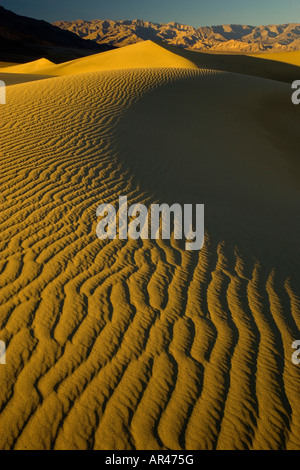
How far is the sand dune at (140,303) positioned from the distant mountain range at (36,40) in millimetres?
64773

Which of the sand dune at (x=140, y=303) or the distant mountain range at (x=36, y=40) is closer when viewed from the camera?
the sand dune at (x=140, y=303)

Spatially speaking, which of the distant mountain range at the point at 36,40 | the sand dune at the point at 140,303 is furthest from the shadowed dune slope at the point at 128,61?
the distant mountain range at the point at 36,40

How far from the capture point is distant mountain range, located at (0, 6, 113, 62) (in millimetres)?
64562

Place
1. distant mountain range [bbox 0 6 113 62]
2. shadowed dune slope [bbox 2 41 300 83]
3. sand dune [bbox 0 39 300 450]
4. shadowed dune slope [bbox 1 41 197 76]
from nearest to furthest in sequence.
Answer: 1. sand dune [bbox 0 39 300 450]
2. shadowed dune slope [bbox 1 41 197 76]
3. shadowed dune slope [bbox 2 41 300 83]
4. distant mountain range [bbox 0 6 113 62]

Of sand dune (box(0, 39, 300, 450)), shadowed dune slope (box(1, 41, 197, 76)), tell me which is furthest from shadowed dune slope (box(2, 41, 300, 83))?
sand dune (box(0, 39, 300, 450))

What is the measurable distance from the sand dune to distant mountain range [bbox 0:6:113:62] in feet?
213

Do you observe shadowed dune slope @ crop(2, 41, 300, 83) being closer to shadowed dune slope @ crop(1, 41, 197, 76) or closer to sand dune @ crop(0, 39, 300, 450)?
shadowed dune slope @ crop(1, 41, 197, 76)

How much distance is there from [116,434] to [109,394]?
0.28m

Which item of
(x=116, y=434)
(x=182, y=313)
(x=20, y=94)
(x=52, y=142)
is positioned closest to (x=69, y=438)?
(x=116, y=434)

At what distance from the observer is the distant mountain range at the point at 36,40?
64.6 metres

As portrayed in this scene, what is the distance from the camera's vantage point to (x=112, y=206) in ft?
17.2

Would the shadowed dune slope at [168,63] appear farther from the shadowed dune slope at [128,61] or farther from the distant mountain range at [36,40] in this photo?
the distant mountain range at [36,40]

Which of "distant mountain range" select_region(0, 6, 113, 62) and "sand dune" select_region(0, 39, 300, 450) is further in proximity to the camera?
"distant mountain range" select_region(0, 6, 113, 62)

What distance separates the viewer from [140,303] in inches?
131
